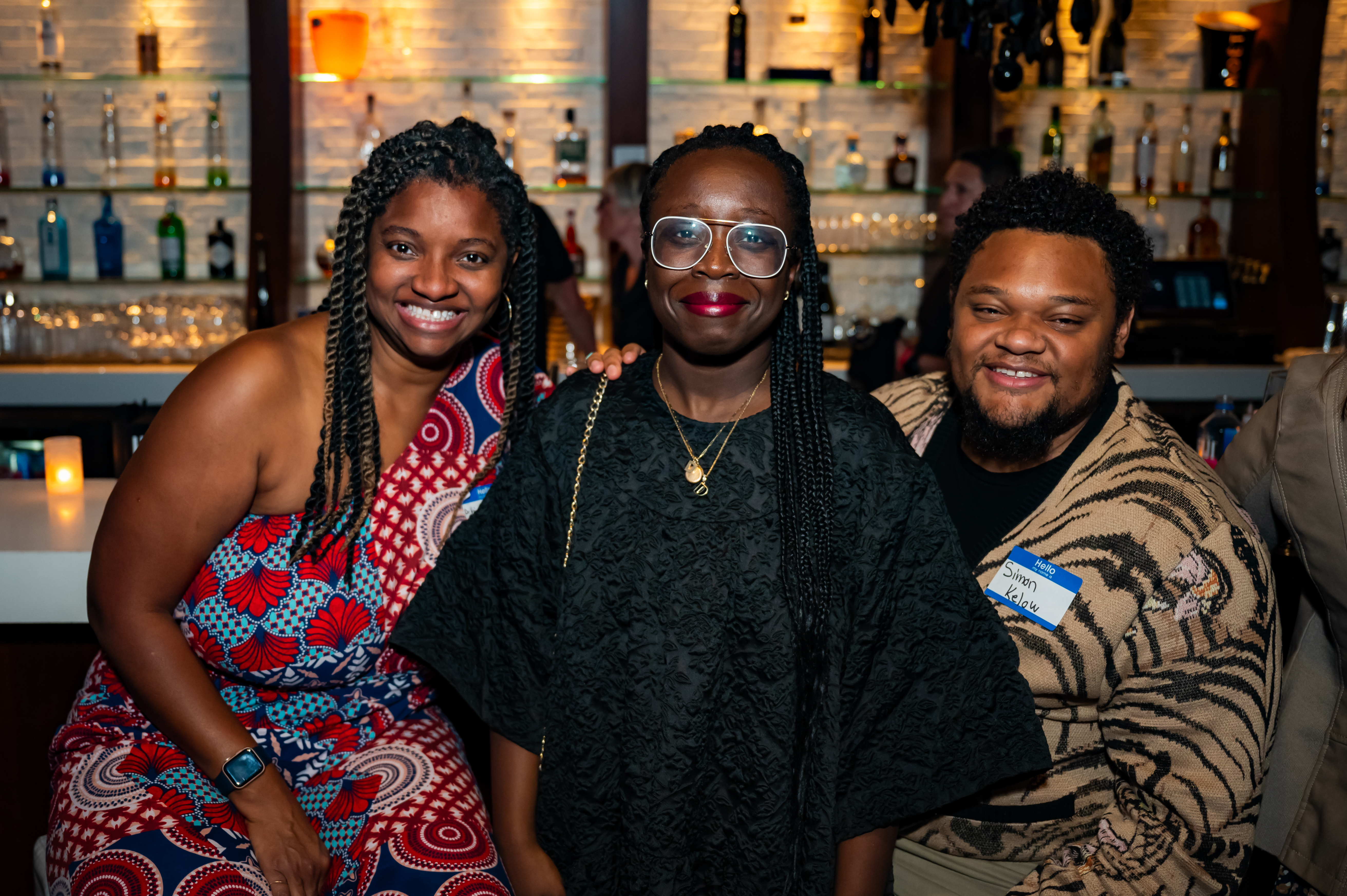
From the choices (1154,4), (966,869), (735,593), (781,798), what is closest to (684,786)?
(781,798)

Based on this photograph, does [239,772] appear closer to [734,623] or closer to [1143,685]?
[734,623]

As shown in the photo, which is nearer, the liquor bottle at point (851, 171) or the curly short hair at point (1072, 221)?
the curly short hair at point (1072, 221)

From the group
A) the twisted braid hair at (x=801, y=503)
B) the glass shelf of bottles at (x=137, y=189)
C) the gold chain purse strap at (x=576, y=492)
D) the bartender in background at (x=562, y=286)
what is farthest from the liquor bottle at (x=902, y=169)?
the gold chain purse strap at (x=576, y=492)

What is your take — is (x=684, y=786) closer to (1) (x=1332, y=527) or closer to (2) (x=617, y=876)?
(2) (x=617, y=876)

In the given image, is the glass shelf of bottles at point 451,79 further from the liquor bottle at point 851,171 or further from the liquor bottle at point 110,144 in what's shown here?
the liquor bottle at point 851,171

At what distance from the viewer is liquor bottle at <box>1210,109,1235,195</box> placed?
4.60 m

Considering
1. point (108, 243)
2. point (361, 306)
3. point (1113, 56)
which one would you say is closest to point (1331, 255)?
point (1113, 56)

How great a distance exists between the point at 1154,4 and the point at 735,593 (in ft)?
15.0

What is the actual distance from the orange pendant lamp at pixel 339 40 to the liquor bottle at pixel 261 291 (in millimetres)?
787

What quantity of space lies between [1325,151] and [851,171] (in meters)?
2.25

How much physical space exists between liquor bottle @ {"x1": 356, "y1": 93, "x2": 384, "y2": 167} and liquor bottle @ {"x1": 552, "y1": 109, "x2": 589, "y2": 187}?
2.52 ft

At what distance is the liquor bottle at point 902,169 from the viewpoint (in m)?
4.54

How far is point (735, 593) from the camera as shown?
134 centimetres

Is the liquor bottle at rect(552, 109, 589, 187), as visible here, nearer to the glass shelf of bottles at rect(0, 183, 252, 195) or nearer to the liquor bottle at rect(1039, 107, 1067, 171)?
the glass shelf of bottles at rect(0, 183, 252, 195)
